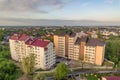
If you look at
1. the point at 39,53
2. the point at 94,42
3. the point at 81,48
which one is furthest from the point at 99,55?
the point at 39,53

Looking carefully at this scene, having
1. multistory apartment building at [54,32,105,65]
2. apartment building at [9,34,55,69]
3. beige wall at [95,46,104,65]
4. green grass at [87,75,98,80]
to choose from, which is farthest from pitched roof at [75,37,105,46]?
green grass at [87,75,98,80]

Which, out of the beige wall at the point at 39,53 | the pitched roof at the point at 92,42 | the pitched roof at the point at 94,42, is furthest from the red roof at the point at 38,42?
the pitched roof at the point at 94,42

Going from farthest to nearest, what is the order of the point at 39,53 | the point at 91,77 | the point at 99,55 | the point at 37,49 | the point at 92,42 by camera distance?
the point at 92,42 → the point at 99,55 → the point at 37,49 → the point at 39,53 → the point at 91,77

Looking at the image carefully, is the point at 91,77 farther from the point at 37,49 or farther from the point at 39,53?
the point at 37,49

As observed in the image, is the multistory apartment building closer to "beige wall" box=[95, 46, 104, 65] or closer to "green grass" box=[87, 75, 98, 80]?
"beige wall" box=[95, 46, 104, 65]

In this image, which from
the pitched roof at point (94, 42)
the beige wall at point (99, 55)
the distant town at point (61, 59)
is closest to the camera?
the distant town at point (61, 59)

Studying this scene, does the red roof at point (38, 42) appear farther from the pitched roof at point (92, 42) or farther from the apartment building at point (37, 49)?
the pitched roof at point (92, 42)
